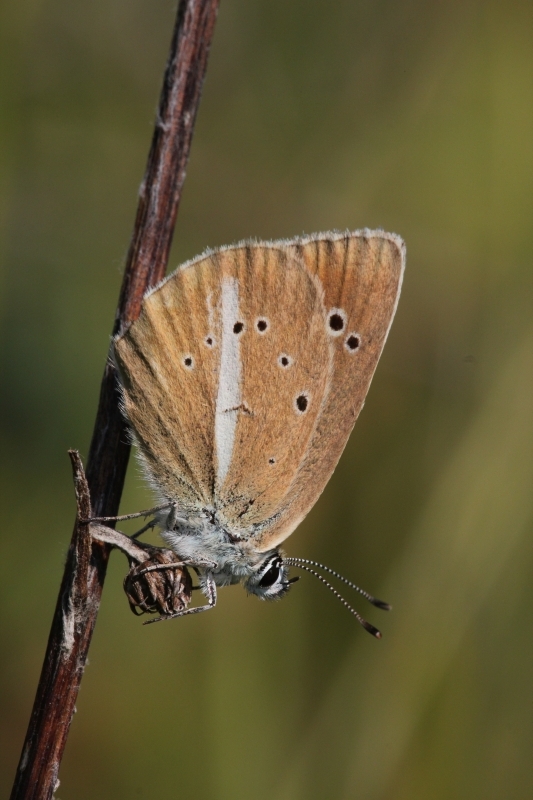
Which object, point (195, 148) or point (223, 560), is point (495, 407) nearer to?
point (223, 560)

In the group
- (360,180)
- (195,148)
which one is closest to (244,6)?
(195,148)

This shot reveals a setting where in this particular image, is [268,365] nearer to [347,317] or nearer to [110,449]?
[347,317]

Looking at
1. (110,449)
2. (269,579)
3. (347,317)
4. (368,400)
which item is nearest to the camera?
(110,449)

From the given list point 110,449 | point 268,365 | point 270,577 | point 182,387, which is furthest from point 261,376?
point 270,577

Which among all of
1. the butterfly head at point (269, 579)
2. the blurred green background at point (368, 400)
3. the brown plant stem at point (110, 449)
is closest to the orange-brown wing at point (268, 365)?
the butterfly head at point (269, 579)

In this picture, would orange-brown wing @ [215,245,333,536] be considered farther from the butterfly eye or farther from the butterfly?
the butterfly eye

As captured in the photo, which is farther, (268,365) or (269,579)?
(269,579)

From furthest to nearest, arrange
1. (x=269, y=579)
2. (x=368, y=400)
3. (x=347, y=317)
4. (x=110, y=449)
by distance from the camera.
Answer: (x=368, y=400), (x=269, y=579), (x=347, y=317), (x=110, y=449)
